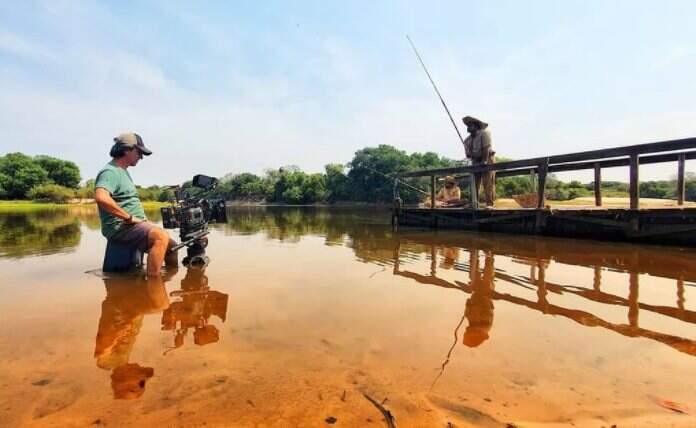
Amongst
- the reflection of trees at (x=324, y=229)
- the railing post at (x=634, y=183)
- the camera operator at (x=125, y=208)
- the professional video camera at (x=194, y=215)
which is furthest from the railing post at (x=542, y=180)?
the camera operator at (x=125, y=208)

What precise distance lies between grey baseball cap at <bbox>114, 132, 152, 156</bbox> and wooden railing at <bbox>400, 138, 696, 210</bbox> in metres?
8.79

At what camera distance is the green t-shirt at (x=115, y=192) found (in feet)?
15.7

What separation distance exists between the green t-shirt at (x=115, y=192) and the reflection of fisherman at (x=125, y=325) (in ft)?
2.40

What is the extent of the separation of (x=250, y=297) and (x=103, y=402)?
2254 mm

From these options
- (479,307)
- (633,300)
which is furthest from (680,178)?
(479,307)

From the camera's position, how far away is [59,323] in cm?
343

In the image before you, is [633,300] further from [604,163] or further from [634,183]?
[604,163]

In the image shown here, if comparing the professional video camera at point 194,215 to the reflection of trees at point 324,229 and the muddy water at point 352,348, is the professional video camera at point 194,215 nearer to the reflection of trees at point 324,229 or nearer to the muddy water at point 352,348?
the muddy water at point 352,348

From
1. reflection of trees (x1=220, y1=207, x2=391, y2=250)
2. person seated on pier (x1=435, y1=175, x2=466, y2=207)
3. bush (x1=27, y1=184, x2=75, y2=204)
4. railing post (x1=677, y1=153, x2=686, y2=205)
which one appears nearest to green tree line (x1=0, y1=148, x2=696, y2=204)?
bush (x1=27, y1=184, x2=75, y2=204)

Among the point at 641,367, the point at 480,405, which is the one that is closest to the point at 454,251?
the point at 641,367

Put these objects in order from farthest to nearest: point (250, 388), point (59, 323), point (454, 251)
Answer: point (454, 251), point (59, 323), point (250, 388)

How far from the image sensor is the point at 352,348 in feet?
9.11

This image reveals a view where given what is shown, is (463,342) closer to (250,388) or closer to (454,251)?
(250,388)

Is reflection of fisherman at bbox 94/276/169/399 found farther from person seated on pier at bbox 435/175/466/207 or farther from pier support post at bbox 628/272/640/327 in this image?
person seated on pier at bbox 435/175/466/207
